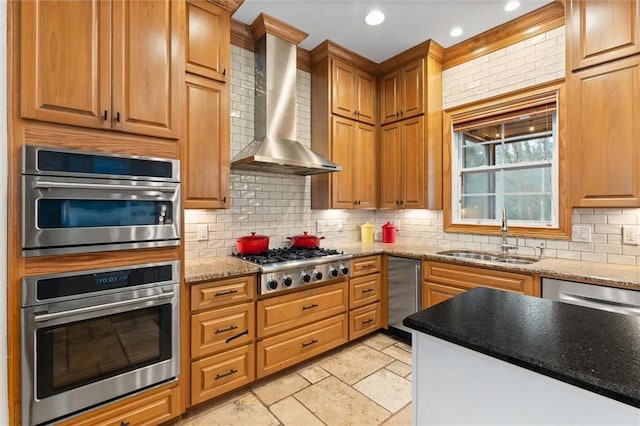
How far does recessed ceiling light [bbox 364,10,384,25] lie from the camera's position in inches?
106

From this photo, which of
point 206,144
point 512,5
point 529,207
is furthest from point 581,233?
point 206,144

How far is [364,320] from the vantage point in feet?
10.1

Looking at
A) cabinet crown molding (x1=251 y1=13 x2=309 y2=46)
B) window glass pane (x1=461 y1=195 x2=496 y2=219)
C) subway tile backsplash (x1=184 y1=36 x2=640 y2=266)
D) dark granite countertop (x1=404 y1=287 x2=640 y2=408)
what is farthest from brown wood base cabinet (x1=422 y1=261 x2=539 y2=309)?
cabinet crown molding (x1=251 y1=13 x2=309 y2=46)

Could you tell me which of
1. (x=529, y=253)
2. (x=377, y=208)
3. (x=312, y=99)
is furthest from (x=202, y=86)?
(x=529, y=253)

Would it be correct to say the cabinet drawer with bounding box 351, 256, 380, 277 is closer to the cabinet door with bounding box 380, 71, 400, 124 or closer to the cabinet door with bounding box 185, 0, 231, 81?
the cabinet door with bounding box 380, 71, 400, 124

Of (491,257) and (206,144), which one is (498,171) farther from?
(206,144)

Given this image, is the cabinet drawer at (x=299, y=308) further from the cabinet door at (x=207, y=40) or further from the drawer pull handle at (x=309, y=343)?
the cabinet door at (x=207, y=40)

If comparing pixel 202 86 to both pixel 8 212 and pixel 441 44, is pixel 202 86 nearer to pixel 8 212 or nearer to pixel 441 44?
pixel 8 212

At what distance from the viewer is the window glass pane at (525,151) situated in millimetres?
2896

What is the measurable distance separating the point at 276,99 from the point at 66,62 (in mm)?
1701

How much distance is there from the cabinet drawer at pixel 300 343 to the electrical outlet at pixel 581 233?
82.5 inches

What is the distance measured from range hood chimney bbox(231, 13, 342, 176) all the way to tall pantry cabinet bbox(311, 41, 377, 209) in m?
0.39

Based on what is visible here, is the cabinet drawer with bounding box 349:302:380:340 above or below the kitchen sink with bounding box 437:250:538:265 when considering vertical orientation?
below

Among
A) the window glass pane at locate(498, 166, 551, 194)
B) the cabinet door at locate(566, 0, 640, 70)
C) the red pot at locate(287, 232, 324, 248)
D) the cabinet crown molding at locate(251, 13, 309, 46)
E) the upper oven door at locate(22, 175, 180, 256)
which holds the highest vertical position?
the cabinet crown molding at locate(251, 13, 309, 46)
